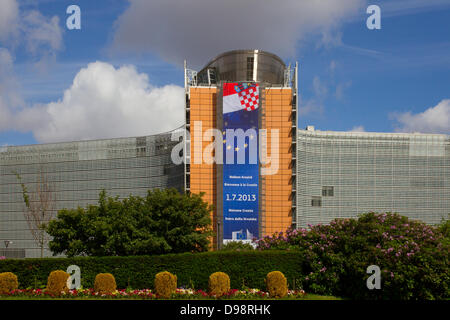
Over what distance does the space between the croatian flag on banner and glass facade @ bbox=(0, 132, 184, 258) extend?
16.8 meters

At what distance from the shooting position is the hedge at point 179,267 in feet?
98.6

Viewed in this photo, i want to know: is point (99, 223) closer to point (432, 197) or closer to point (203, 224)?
point (203, 224)

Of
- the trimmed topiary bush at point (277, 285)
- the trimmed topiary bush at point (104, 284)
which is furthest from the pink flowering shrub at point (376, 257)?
the trimmed topiary bush at point (104, 284)

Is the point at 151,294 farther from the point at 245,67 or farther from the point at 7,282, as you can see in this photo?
the point at 245,67

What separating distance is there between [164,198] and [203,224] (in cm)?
381

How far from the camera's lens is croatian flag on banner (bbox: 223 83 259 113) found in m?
63.5

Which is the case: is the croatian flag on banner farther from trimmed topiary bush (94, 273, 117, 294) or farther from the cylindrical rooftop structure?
trimmed topiary bush (94, 273, 117, 294)

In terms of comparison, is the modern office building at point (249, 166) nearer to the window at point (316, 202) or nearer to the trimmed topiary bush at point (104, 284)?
the window at point (316, 202)

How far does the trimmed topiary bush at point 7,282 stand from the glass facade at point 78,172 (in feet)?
148

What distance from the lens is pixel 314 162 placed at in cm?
7538

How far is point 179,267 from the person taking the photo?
100 feet

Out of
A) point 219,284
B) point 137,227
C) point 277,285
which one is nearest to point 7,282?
point 137,227

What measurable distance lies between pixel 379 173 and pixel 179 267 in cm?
5417

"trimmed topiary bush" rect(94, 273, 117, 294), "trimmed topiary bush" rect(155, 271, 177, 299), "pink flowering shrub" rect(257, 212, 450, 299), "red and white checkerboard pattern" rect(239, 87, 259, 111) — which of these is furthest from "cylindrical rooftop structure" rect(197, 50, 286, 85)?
"trimmed topiary bush" rect(155, 271, 177, 299)
